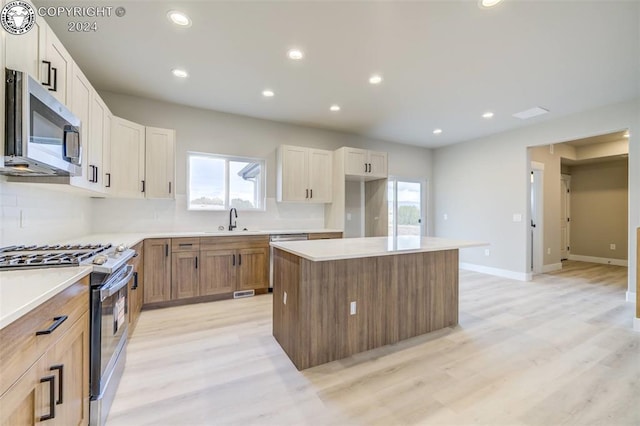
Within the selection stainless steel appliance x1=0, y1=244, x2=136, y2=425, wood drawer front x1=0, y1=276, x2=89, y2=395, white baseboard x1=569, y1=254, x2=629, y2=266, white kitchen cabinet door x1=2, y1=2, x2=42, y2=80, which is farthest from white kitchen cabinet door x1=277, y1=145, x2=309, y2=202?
white baseboard x1=569, y1=254, x2=629, y2=266

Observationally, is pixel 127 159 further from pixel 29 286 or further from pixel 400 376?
pixel 400 376

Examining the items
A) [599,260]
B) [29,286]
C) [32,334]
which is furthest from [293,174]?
[599,260]

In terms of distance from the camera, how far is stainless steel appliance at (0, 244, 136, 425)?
1.44 metres

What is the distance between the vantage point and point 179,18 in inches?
88.0

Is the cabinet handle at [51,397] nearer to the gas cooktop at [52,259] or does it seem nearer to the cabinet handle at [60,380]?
the cabinet handle at [60,380]

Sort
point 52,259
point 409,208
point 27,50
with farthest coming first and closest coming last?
point 409,208 < point 27,50 < point 52,259

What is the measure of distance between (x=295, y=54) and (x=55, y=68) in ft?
6.19

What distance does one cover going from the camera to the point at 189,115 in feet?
13.4

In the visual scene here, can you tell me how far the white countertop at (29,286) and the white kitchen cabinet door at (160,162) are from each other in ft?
8.09

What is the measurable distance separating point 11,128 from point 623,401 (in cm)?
395

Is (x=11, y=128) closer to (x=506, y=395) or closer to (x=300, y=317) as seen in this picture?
(x=300, y=317)

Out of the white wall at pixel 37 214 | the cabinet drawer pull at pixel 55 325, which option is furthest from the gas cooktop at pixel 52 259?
the cabinet drawer pull at pixel 55 325

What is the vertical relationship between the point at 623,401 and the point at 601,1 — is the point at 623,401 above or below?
below

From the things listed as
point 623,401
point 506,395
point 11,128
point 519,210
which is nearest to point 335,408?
point 506,395
